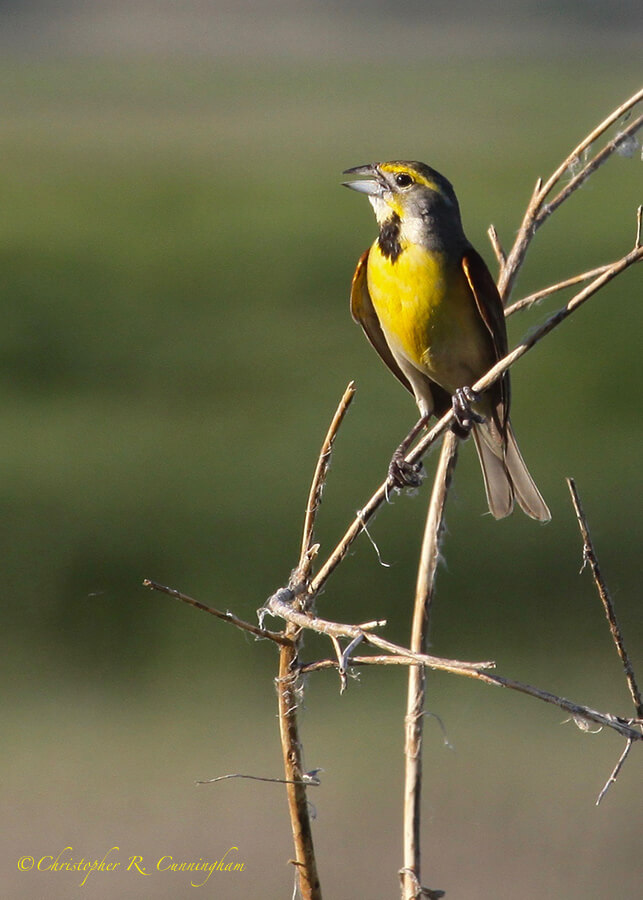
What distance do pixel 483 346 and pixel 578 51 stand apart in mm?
38382

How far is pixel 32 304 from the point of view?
45.2 feet

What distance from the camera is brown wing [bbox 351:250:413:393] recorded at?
3.73 meters

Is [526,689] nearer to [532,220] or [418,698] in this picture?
[418,698]

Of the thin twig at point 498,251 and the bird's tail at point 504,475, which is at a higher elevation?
the thin twig at point 498,251

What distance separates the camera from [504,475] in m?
3.64

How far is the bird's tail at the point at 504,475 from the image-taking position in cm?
343

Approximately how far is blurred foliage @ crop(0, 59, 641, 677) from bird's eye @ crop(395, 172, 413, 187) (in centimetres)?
137

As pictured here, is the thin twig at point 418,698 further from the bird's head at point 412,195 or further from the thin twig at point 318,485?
the bird's head at point 412,195

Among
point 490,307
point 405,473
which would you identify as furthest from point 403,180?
point 405,473

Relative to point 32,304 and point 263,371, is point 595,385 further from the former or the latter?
point 32,304

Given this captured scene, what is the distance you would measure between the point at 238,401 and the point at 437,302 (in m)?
7.94

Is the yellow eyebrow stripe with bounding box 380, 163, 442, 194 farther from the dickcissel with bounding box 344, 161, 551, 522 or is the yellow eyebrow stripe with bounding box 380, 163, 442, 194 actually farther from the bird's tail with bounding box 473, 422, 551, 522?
the bird's tail with bounding box 473, 422, 551, 522

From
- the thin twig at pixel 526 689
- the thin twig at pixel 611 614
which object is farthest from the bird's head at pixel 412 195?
the thin twig at pixel 526 689

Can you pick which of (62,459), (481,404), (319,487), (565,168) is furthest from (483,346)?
(62,459)
